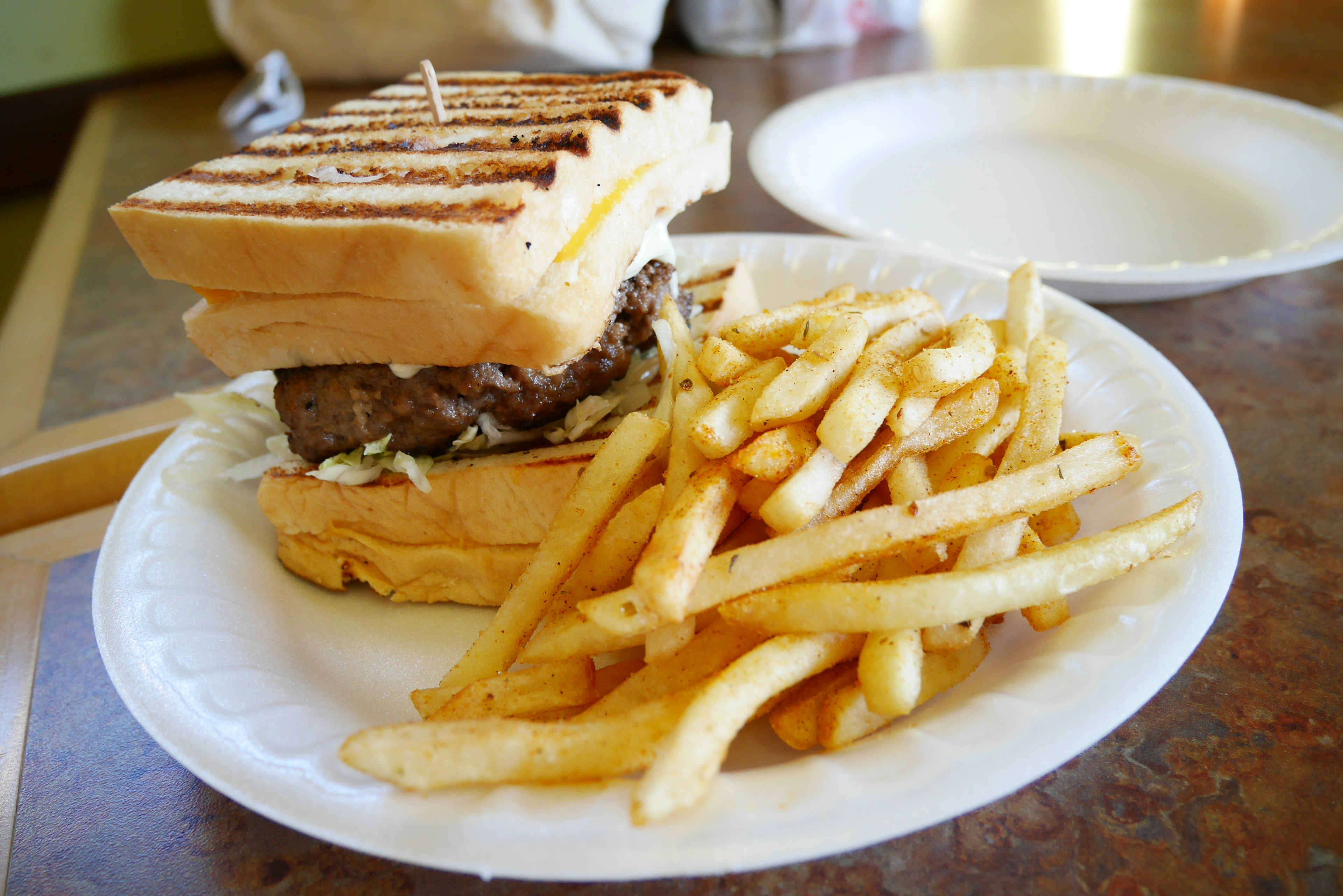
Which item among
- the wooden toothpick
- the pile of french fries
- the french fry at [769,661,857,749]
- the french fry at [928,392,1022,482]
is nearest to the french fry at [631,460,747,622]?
the pile of french fries

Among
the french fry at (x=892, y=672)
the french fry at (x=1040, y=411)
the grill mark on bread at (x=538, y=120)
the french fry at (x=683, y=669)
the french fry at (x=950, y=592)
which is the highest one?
the grill mark on bread at (x=538, y=120)

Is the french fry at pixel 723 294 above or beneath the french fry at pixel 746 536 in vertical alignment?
above

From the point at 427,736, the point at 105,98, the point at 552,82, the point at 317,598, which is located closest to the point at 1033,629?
the point at 427,736

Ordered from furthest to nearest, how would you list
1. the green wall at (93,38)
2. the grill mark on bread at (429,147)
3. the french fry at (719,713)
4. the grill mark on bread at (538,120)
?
the green wall at (93,38) < the grill mark on bread at (538,120) < the grill mark on bread at (429,147) < the french fry at (719,713)

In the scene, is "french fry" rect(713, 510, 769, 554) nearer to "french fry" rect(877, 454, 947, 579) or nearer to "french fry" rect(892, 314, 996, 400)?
"french fry" rect(877, 454, 947, 579)

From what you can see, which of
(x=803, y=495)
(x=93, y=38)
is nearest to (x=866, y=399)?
(x=803, y=495)

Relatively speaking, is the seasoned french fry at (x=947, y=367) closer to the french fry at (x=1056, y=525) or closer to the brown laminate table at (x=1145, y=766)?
the french fry at (x=1056, y=525)

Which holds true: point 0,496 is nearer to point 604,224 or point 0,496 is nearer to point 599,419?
point 599,419

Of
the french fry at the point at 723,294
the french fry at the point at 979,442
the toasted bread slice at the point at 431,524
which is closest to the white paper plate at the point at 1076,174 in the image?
the french fry at the point at 723,294
